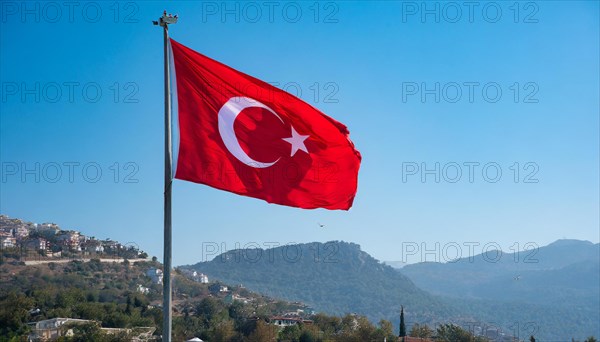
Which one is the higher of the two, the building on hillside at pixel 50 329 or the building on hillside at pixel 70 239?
the building on hillside at pixel 70 239

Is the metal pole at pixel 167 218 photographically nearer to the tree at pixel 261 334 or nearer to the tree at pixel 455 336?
the tree at pixel 261 334

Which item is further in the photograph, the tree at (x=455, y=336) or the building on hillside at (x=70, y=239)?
the building on hillside at (x=70, y=239)

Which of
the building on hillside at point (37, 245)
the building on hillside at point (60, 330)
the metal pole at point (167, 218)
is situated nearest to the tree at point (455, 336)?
the building on hillside at point (60, 330)

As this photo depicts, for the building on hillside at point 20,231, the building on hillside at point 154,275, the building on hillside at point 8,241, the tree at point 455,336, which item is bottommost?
the tree at point 455,336

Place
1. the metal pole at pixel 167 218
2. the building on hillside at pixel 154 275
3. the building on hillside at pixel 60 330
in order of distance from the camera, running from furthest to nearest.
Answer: the building on hillside at pixel 154 275 → the building on hillside at pixel 60 330 → the metal pole at pixel 167 218

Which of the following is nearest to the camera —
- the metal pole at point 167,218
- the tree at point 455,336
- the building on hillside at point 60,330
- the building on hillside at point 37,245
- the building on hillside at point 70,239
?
the metal pole at point 167,218

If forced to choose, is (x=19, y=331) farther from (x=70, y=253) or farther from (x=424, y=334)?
(x=70, y=253)

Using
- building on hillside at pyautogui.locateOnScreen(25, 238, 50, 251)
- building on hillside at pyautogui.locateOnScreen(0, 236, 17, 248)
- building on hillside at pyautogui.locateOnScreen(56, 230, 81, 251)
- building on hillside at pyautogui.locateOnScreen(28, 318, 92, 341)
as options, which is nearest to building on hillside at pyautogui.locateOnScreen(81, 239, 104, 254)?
building on hillside at pyautogui.locateOnScreen(56, 230, 81, 251)

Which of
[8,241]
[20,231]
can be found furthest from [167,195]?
[20,231]
